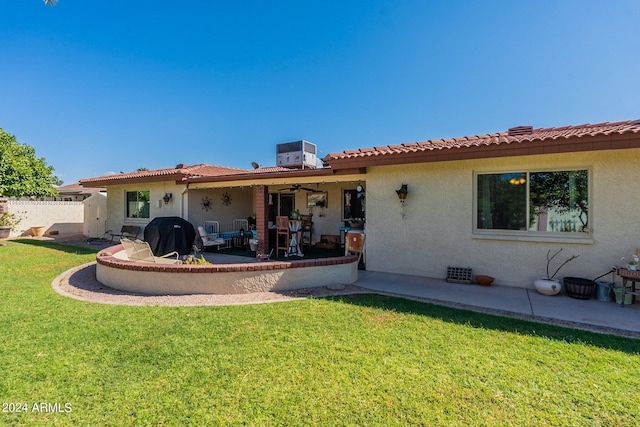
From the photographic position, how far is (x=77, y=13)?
1116cm

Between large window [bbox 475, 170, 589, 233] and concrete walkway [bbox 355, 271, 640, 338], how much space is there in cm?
154

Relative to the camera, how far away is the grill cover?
11078mm

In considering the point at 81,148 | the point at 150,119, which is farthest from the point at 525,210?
the point at 81,148

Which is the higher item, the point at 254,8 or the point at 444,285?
the point at 254,8

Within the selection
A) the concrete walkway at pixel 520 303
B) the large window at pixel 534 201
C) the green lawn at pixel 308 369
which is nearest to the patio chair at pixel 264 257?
the concrete walkway at pixel 520 303

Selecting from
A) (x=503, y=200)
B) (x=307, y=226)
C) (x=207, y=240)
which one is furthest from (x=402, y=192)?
(x=207, y=240)

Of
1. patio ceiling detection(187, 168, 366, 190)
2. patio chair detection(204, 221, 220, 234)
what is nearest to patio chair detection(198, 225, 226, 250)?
patio chair detection(204, 221, 220, 234)

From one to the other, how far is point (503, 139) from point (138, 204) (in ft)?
52.6

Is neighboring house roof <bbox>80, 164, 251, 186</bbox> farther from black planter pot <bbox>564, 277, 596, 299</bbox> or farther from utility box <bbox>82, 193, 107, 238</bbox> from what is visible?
black planter pot <bbox>564, 277, 596, 299</bbox>

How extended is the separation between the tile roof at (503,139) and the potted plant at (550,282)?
2570 mm

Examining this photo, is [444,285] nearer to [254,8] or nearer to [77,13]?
[254,8]

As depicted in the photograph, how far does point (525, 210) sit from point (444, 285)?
2590mm

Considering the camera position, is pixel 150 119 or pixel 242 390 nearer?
pixel 242 390

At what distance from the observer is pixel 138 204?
604 inches
